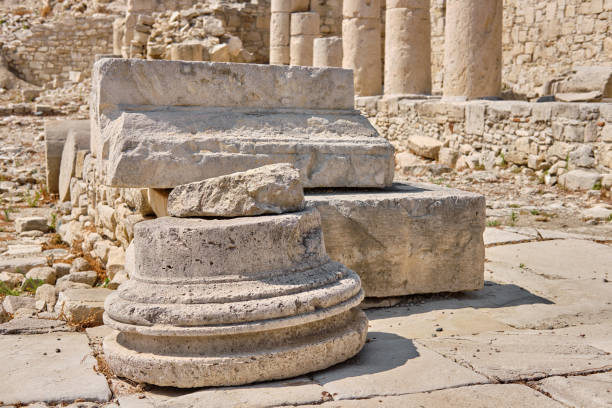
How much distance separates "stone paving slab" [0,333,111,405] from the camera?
2875 millimetres

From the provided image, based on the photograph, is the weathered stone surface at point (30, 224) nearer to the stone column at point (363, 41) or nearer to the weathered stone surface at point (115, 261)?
the weathered stone surface at point (115, 261)

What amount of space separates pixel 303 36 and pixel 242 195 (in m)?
16.1

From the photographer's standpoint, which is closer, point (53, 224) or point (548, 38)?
point (53, 224)

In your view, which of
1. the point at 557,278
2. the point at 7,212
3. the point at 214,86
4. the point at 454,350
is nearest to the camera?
the point at 454,350

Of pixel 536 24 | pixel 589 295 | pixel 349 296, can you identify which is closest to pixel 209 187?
pixel 349 296

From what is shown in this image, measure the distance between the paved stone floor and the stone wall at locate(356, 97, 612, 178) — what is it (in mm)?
4652

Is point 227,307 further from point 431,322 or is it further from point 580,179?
point 580,179

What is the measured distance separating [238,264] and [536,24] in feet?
51.4

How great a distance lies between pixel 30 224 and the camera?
8.84m

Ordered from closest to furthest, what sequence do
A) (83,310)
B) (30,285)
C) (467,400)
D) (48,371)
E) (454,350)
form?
(467,400) → (48,371) → (454,350) → (83,310) → (30,285)

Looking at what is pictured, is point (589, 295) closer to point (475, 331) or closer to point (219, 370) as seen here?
point (475, 331)

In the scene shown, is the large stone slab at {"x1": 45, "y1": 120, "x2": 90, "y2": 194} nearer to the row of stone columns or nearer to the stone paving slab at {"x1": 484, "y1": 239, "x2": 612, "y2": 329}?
the row of stone columns

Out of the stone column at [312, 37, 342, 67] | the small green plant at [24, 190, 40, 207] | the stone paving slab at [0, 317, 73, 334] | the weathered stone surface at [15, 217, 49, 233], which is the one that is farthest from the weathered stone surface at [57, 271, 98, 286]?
the stone column at [312, 37, 342, 67]

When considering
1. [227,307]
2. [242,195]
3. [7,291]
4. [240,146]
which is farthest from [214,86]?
[7,291]
